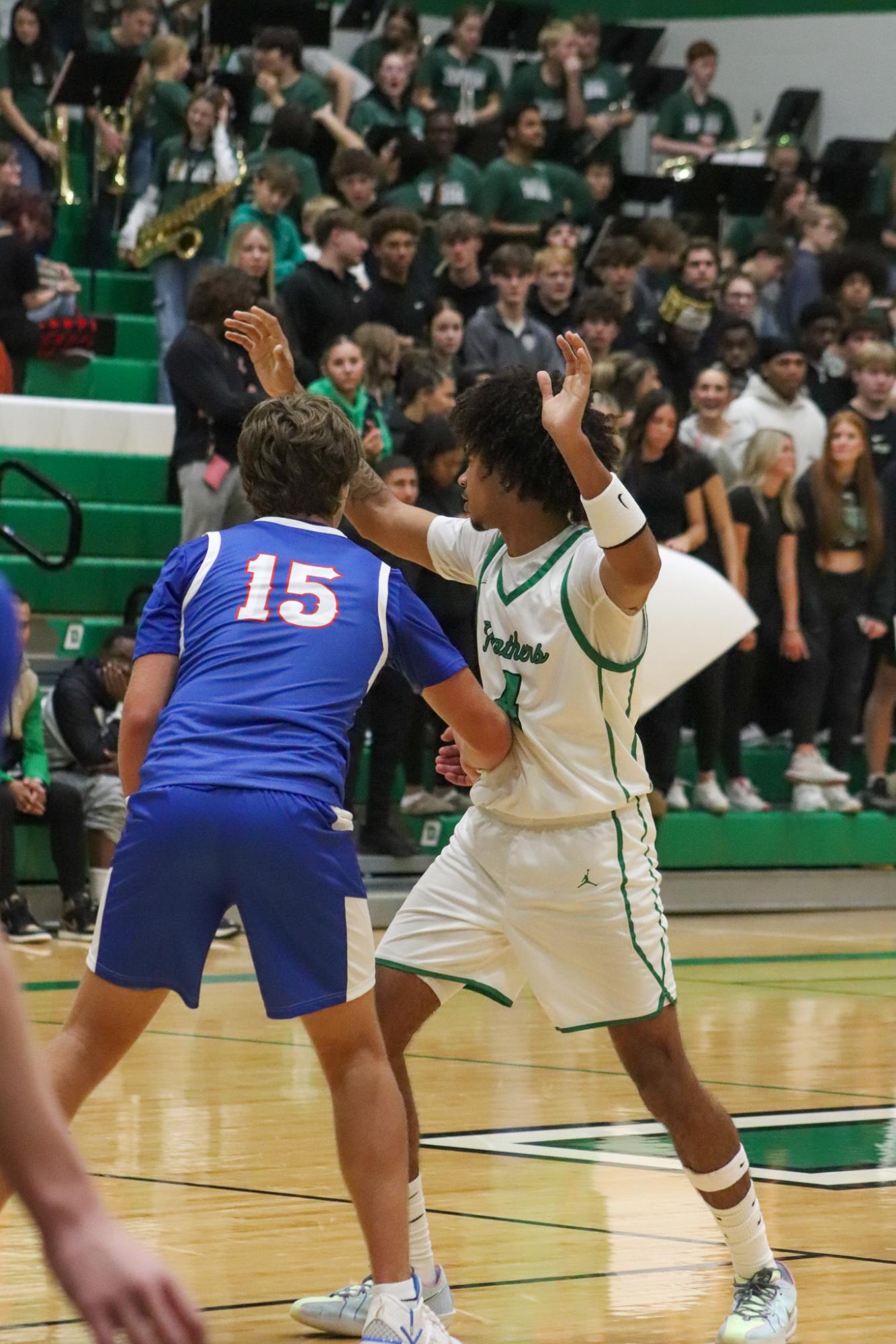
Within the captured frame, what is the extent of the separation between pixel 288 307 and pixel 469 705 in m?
7.14

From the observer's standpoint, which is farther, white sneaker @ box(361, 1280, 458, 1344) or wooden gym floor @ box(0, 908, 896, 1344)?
wooden gym floor @ box(0, 908, 896, 1344)

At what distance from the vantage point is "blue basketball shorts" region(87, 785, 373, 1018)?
3.41 meters

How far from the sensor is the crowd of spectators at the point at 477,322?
32.0 feet

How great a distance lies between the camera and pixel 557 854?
12.7 feet

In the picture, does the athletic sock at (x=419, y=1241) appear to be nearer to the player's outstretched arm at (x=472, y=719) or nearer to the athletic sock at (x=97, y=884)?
the player's outstretched arm at (x=472, y=719)

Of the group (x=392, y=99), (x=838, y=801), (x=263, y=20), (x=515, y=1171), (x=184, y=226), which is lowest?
(x=838, y=801)

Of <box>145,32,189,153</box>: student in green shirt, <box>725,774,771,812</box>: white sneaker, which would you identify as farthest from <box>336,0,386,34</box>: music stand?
<box>725,774,771,812</box>: white sneaker

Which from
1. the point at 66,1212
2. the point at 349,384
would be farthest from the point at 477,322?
the point at 66,1212

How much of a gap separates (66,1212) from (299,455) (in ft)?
7.83

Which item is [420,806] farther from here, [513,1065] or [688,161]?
[688,161]

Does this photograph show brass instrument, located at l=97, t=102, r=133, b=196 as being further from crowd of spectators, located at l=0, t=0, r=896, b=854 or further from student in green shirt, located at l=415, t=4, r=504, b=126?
student in green shirt, located at l=415, t=4, r=504, b=126

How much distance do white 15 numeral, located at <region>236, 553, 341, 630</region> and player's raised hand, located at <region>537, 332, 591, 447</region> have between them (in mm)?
443

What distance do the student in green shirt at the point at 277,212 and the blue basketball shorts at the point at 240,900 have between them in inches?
322

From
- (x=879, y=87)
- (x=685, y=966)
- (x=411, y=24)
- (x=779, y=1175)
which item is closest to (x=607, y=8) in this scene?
(x=879, y=87)
